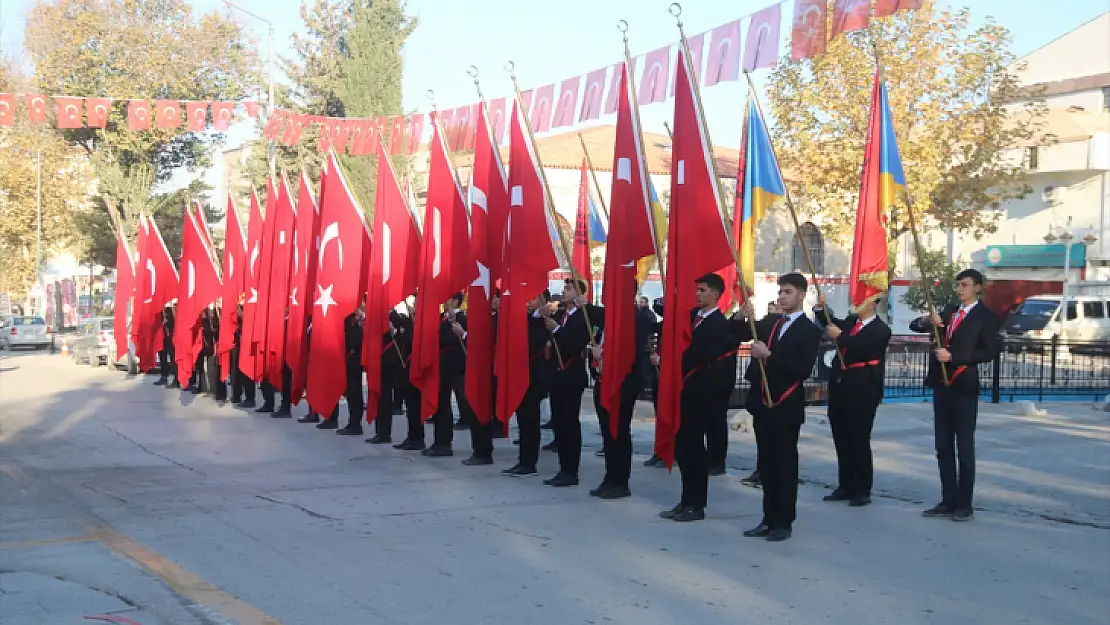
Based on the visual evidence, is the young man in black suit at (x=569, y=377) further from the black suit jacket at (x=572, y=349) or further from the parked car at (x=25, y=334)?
the parked car at (x=25, y=334)

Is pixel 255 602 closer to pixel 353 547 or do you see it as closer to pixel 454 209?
pixel 353 547

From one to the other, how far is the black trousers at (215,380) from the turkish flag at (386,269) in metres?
6.22

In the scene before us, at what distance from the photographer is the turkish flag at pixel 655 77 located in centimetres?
1373

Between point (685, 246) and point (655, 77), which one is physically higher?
point (655, 77)

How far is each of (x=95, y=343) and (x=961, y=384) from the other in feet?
79.6

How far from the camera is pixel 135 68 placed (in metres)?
37.4

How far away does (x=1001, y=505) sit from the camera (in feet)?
30.2

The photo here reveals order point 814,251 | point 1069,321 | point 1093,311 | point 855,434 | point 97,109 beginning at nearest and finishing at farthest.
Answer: point 855,434 → point 97,109 → point 1069,321 → point 1093,311 → point 814,251

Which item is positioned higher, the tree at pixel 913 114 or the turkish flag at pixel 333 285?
the tree at pixel 913 114

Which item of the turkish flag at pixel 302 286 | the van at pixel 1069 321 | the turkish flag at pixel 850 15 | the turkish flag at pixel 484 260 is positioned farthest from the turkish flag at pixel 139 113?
the van at pixel 1069 321

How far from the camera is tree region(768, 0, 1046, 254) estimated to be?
26.5 m

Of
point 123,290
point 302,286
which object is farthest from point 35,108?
point 302,286

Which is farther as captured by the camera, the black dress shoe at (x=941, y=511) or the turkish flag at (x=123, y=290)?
the turkish flag at (x=123, y=290)

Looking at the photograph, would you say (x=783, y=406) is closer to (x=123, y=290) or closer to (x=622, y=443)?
(x=622, y=443)
